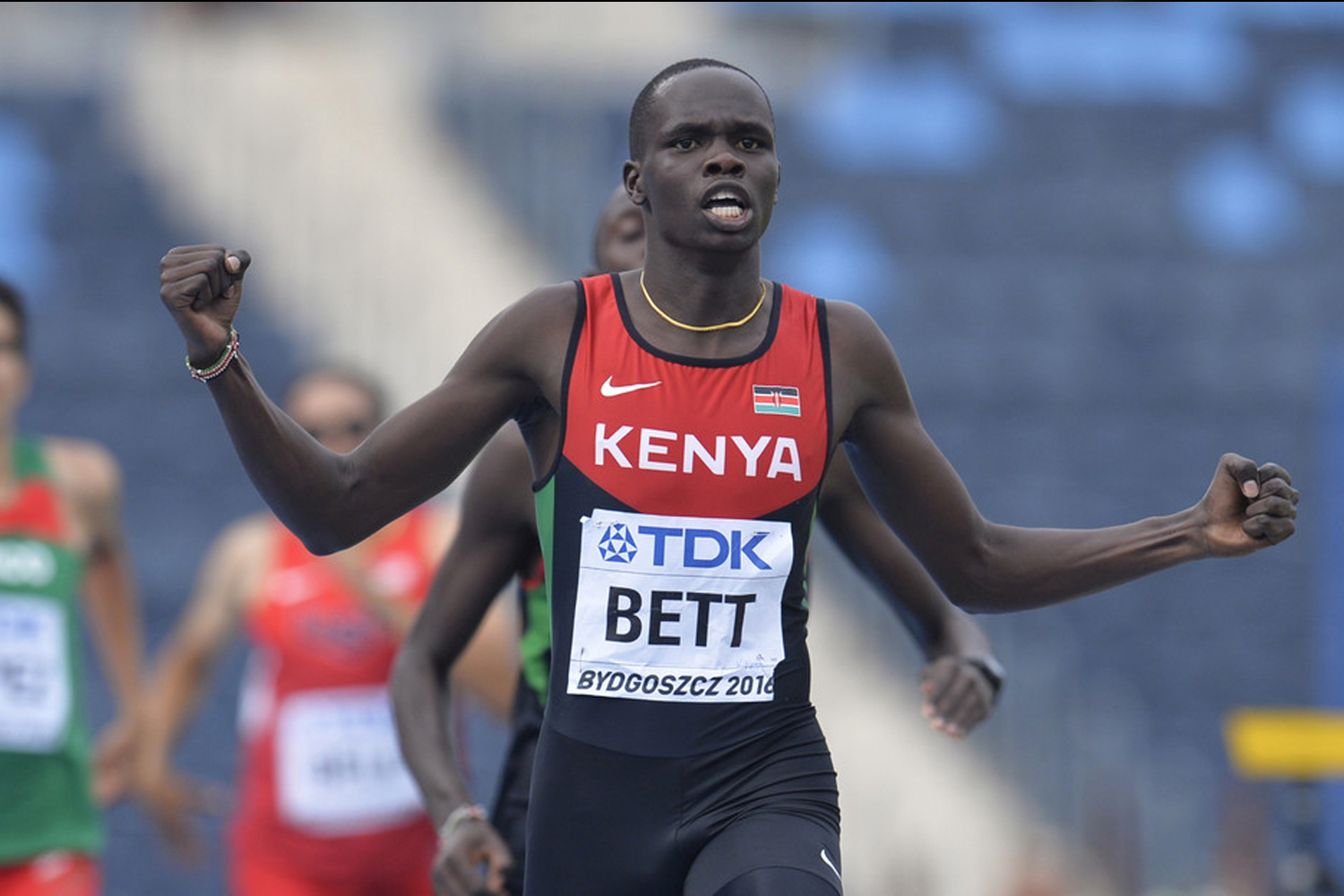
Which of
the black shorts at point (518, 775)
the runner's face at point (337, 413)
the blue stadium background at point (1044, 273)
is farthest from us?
the blue stadium background at point (1044, 273)

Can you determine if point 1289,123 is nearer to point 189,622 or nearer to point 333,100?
point 333,100

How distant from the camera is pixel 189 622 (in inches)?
266

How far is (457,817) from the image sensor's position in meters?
3.96

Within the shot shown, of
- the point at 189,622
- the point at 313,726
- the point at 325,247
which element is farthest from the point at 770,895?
the point at 325,247

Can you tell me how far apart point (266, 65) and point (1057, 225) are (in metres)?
4.95

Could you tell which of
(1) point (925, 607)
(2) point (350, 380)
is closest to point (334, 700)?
(2) point (350, 380)

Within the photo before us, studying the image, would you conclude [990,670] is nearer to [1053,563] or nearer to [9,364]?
[1053,563]

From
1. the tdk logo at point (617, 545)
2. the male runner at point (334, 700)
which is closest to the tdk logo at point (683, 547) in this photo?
the tdk logo at point (617, 545)

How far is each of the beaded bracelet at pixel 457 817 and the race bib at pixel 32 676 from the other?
2.14 meters

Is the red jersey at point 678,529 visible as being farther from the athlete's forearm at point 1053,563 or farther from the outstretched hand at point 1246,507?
the outstretched hand at point 1246,507

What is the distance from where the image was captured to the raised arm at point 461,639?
3885 mm

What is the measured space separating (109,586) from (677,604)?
12.3ft

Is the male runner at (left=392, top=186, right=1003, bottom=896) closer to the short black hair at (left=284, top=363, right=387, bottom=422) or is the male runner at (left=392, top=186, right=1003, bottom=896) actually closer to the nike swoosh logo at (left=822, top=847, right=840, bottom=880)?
the nike swoosh logo at (left=822, top=847, right=840, bottom=880)

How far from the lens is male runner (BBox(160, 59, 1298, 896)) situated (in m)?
3.10
